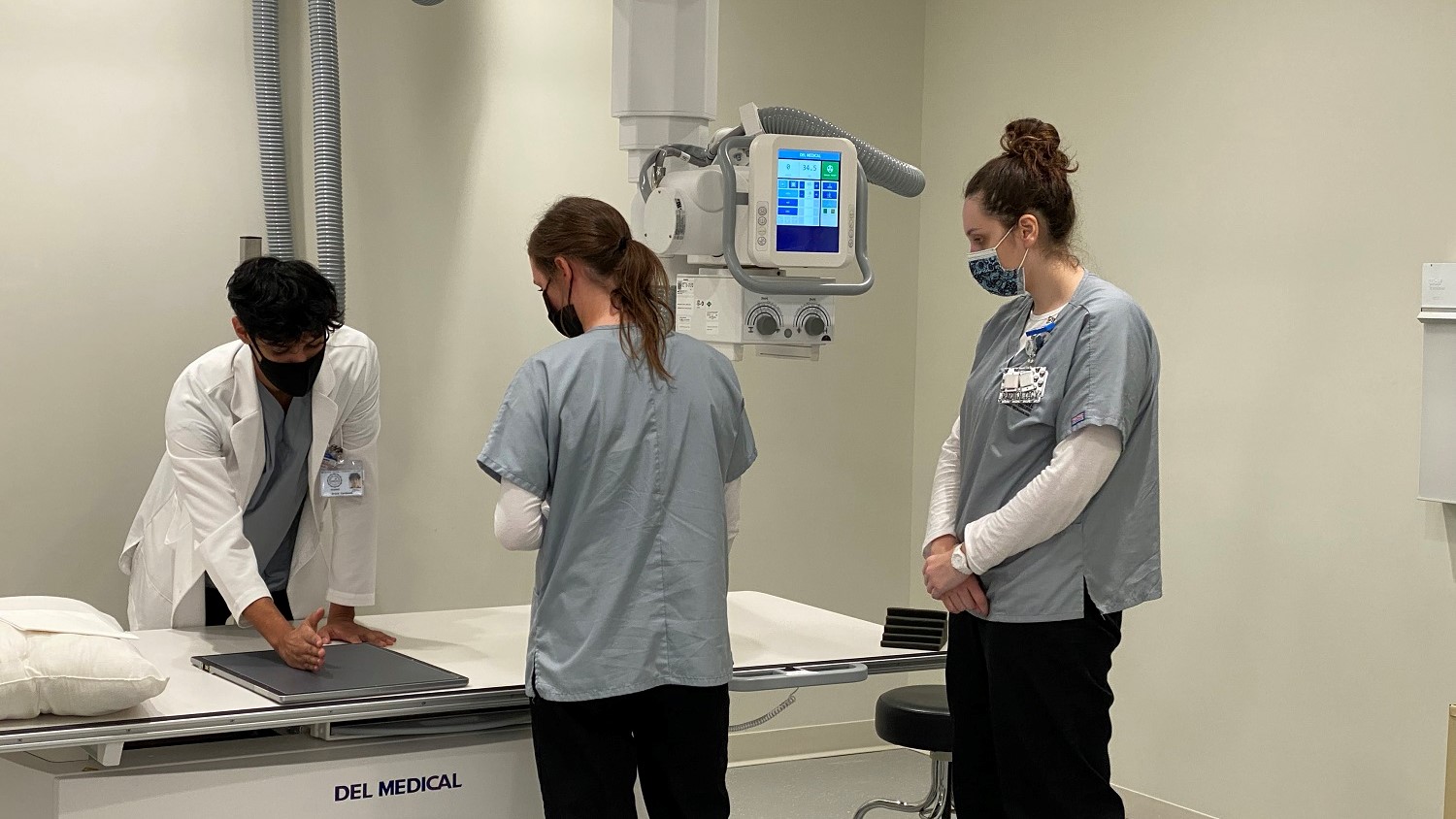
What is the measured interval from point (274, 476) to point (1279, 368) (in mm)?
2484

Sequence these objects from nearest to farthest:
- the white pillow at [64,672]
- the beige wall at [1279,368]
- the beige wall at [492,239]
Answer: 1. the white pillow at [64,672]
2. the beige wall at [1279,368]
3. the beige wall at [492,239]

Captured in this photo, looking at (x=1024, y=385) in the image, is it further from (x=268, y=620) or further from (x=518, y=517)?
(x=268, y=620)

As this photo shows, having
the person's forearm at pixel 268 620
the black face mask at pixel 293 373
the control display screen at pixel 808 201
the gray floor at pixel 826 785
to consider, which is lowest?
the gray floor at pixel 826 785

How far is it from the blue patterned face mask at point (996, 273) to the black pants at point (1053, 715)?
0.53 m

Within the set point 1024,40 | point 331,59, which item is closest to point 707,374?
point 331,59

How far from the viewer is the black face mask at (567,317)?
2082 millimetres

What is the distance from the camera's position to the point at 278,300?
2.32 metres

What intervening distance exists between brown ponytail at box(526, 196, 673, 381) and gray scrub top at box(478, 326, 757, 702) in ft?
0.09

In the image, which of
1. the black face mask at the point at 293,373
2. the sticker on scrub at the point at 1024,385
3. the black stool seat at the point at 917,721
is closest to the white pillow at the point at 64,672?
the black face mask at the point at 293,373

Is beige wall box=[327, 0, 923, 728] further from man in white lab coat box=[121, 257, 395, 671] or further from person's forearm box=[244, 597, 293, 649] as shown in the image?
person's forearm box=[244, 597, 293, 649]

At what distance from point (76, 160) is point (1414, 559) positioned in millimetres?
3381

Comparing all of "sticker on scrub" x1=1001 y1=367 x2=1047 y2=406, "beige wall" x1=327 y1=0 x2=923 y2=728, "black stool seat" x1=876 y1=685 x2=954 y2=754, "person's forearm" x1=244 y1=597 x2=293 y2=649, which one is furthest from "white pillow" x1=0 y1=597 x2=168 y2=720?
"beige wall" x1=327 y1=0 x2=923 y2=728

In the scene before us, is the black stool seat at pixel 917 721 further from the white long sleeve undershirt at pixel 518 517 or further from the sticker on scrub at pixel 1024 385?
the white long sleeve undershirt at pixel 518 517

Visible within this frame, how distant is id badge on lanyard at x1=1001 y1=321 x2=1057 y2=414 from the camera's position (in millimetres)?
2109
